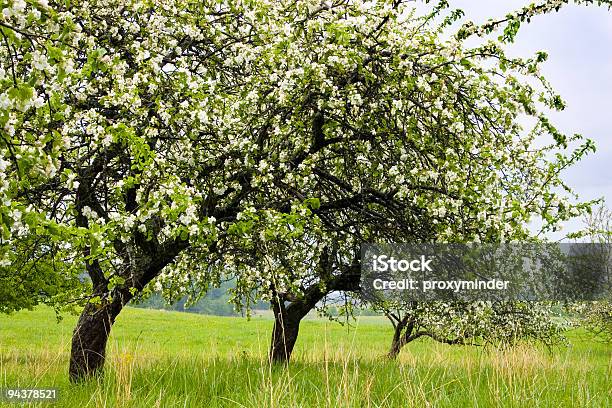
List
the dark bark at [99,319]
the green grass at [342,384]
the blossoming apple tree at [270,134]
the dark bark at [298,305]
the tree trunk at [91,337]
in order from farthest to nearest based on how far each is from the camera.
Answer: the dark bark at [298,305]
the tree trunk at [91,337]
the dark bark at [99,319]
the blossoming apple tree at [270,134]
the green grass at [342,384]

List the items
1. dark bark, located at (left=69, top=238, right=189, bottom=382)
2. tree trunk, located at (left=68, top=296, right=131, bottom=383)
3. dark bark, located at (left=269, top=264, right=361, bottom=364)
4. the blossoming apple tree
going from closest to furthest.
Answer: the blossoming apple tree, dark bark, located at (left=69, top=238, right=189, bottom=382), tree trunk, located at (left=68, top=296, right=131, bottom=383), dark bark, located at (left=269, top=264, right=361, bottom=364)

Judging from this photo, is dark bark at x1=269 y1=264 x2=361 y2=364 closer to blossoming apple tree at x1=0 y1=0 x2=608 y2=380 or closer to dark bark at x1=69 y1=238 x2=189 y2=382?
blossoming apple tree at x1=0 y1=0 x2=608 y2=380

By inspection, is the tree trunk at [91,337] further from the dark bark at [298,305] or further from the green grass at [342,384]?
the dark bark at [298,305]

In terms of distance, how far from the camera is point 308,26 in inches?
311

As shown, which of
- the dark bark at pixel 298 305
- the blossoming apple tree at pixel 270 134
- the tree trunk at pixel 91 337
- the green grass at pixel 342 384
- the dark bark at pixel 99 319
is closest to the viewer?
the green grass at pixel 342 384

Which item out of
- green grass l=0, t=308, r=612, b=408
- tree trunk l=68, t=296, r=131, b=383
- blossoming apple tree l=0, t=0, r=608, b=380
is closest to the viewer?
green grass l=0, t=308, r=612, b=408

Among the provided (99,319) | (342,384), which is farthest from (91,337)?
(342,384)

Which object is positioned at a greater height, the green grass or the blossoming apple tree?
the blossoming apple tree

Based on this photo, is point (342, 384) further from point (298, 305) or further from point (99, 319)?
point (298, 305)

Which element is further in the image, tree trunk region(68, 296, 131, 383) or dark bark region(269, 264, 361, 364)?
dark bark region(269, 264, 361, 364)

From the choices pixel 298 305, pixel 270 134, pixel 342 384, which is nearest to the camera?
pixel 342 384

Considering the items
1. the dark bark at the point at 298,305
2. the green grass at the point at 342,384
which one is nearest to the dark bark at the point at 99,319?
the green grass at the point at 342,384

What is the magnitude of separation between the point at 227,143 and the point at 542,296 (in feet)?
23.9

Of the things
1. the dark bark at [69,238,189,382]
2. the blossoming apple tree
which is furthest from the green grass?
the blossoming apple tree
